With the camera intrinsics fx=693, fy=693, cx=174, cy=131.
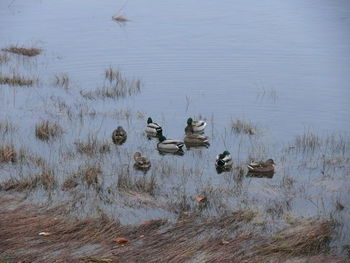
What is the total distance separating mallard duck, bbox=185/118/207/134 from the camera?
16.9 m

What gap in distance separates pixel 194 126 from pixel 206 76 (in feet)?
18.2

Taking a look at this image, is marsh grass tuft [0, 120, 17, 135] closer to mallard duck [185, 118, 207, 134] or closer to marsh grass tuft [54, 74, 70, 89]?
marsh grass tuft [54, 74, 70, 89]

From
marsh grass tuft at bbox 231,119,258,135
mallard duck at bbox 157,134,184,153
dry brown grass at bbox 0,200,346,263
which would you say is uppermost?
marsh grass tuft at bbox 231,119,258,135

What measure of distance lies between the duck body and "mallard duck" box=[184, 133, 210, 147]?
0.70m

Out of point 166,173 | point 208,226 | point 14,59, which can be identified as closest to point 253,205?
point 208,226

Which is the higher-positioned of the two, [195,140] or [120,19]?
[120,19]

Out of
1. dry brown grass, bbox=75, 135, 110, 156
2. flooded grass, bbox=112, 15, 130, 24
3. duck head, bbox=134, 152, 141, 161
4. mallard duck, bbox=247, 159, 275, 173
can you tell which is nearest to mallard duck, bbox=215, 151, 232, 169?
mallard duck, bbox=247, 159, 275, 173

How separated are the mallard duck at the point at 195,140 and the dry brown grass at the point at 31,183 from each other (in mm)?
4053

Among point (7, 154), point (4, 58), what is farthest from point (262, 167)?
point (4, 58)

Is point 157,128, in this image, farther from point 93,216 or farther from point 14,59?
point 14,59

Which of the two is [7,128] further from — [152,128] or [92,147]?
[152,128]

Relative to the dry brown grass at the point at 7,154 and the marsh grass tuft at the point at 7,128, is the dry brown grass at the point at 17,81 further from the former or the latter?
the dry brown grass at the point at 7,154

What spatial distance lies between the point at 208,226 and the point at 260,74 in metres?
11.3

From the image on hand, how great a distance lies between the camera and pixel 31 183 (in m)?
13.7
